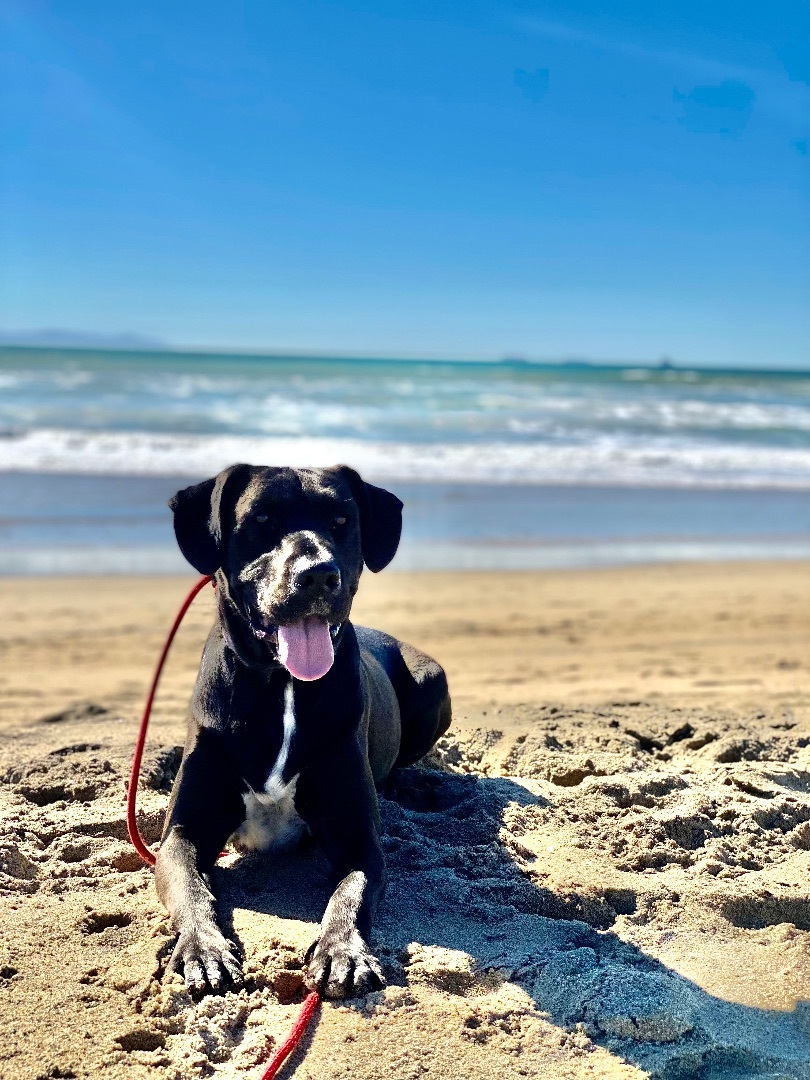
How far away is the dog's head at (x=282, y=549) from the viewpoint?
3445mm

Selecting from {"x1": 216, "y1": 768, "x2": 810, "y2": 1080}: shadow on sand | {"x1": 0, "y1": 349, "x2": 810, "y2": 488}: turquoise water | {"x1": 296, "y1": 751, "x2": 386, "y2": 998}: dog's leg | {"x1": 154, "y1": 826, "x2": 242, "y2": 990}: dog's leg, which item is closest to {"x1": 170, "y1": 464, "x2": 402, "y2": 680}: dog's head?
{"x1": 296, "y1": 751, "x2": 386, "y2": 998}: dog's leg

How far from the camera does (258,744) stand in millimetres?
3689

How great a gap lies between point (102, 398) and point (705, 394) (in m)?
22.0

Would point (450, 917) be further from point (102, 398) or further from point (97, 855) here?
point (102, 398)

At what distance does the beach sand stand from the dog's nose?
109cm

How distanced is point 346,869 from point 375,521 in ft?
4.10

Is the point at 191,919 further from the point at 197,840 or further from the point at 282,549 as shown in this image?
the point at 282,549

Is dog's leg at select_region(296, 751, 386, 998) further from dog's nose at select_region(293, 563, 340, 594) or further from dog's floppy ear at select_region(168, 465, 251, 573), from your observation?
dog's floppy ear at select_region(168, 465, 251, 573)

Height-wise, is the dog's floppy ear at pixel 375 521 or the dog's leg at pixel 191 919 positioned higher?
the dog's floppy ear at pixel 375 521

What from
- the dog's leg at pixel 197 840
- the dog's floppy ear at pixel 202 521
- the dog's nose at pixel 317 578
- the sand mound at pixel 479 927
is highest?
the dog's floppy ear at pixel 202 521

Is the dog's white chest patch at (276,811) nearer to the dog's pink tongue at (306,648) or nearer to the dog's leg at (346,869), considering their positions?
the dog's leg at (346,869)

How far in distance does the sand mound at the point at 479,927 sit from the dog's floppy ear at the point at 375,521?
3.64ft

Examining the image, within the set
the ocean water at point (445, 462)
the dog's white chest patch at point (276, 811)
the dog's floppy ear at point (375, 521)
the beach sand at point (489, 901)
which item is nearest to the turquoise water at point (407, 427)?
the ocean water at point (445, 462)

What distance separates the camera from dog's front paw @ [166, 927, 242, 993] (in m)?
3.07
